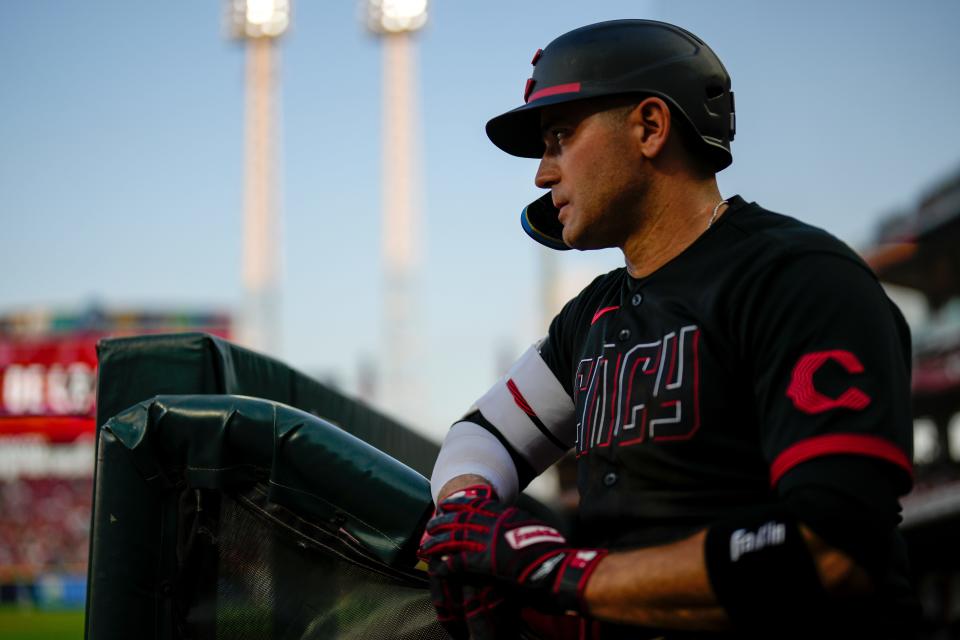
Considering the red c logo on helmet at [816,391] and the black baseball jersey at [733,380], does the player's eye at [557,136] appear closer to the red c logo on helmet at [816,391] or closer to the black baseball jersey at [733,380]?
the black baseball jersey at [733,380]

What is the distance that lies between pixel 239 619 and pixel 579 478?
0.65 metres

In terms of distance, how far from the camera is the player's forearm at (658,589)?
126 centimetres

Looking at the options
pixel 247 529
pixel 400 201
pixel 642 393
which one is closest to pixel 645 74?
pixel 642 393

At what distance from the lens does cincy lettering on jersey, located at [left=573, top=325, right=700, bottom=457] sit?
1.46 meters

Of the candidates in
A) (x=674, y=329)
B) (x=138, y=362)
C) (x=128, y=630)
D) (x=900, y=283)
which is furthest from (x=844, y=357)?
(x=900, y=283)

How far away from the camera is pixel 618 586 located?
131cm

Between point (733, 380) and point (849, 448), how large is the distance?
0.24m

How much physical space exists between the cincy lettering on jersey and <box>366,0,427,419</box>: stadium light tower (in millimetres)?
27426

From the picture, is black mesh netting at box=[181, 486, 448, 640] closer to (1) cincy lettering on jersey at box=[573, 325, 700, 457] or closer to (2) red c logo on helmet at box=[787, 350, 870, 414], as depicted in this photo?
(1) cincy lettering on jersey at box=[573, 325, 700, 457]

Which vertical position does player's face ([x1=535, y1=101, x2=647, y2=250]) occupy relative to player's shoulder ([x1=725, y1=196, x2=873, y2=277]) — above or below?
above

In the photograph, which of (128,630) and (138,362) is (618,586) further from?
(138,362)

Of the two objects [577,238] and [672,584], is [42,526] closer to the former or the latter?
[577,238]

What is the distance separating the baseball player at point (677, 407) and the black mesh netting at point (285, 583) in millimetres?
210

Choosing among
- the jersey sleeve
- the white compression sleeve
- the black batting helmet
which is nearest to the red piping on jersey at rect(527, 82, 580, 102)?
the black batting helmet
